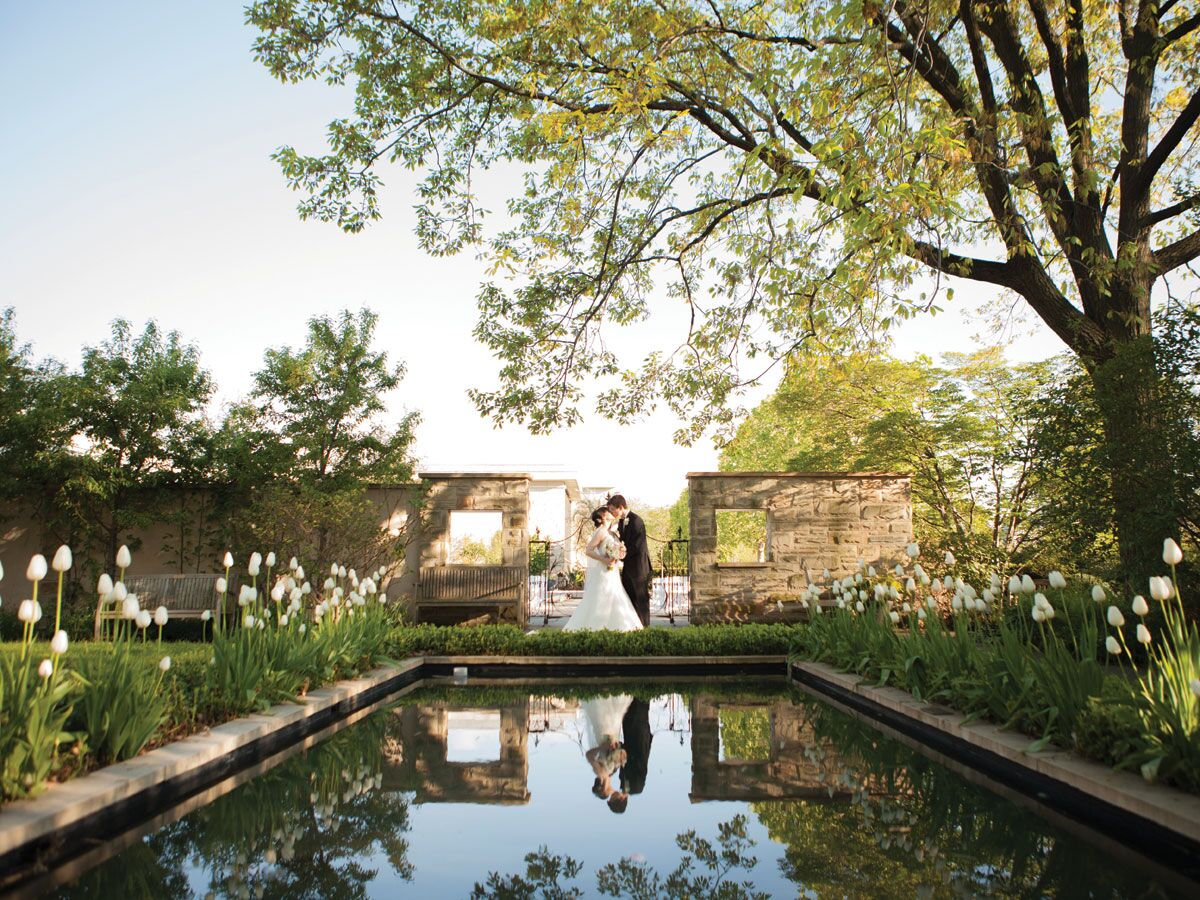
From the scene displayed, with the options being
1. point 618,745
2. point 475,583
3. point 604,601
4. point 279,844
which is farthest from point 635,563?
point 279,844

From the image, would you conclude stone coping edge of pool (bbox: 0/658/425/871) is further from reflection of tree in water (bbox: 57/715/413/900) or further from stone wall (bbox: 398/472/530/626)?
stone wall (bbox: 398/472/530/626)

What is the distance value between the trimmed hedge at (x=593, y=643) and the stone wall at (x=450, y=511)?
2.44 meters

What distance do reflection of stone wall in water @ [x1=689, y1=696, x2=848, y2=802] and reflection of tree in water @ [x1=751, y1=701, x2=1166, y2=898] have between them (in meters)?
0.15

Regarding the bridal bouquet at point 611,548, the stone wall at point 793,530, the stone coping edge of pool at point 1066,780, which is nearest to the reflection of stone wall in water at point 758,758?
the stone coping edge of pool at point 1066,780

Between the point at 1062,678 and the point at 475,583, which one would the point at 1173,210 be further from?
the point at 475,583

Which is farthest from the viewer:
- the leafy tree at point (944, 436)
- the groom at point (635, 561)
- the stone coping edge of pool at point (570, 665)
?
the leafy tree at point (944, 436)

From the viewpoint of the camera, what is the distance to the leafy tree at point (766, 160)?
6.88m

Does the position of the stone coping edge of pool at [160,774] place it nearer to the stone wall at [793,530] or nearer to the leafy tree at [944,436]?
the stone wall at [793,530]

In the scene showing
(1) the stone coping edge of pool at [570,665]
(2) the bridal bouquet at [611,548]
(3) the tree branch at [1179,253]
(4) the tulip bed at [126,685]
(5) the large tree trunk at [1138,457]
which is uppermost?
(3) the tree branch at [1179,253]

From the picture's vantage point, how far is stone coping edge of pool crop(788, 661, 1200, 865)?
9.77ft

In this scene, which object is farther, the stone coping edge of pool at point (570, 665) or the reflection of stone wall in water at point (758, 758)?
the stone coping edge of pool at point (570, 665)

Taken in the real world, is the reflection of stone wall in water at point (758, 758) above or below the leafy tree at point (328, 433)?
below

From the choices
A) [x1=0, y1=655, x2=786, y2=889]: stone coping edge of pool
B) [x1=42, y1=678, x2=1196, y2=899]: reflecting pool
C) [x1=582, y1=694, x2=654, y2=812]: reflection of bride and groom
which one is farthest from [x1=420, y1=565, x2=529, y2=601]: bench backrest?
[x1=42, y1=678, x2=1196, y2=899]: reflecting pool

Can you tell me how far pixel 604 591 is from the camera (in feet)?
33.2
